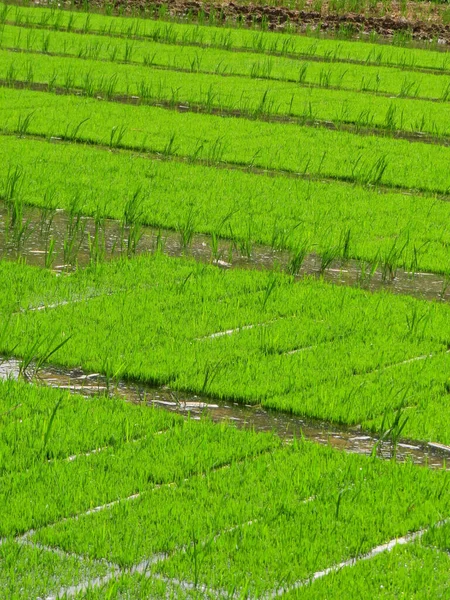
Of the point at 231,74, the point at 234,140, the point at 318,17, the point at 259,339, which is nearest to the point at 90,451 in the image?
the point at 259,339

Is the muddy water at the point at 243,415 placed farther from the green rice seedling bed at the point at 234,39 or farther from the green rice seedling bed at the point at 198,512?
the green rice seedling bed at the point at 234,39

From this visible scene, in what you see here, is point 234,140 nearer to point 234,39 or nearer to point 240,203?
point 240,203

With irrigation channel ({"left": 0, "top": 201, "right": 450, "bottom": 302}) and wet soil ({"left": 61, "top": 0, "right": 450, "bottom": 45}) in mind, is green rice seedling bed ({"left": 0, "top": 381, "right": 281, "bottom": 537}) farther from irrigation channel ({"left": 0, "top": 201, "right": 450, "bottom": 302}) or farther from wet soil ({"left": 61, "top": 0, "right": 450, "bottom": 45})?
wet soil ({"left": 61, "top": 0, "right": 450, "bottom": 45})

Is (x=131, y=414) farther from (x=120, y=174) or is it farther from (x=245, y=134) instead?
(x=245, y=134)

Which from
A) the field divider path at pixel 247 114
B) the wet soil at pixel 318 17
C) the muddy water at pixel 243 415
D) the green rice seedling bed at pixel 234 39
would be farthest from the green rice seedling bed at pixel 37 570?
the wet soil at pixel 318 17

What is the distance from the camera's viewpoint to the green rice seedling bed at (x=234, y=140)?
11.5 m

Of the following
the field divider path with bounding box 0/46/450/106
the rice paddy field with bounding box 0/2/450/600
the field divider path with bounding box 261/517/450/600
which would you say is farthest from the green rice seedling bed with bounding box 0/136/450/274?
the field divider path with bounding box 0/46/450/106

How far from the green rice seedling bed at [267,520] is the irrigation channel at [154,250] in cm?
300

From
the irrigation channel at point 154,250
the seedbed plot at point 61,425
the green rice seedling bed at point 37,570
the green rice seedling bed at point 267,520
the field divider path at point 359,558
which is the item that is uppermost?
the field divider path at point 359,558

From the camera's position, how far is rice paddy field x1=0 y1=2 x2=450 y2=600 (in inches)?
177

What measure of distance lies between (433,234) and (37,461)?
4900mm

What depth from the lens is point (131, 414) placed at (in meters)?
5.68

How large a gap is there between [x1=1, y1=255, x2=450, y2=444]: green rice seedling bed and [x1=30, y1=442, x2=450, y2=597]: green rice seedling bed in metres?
0.40

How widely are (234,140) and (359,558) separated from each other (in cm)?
827
